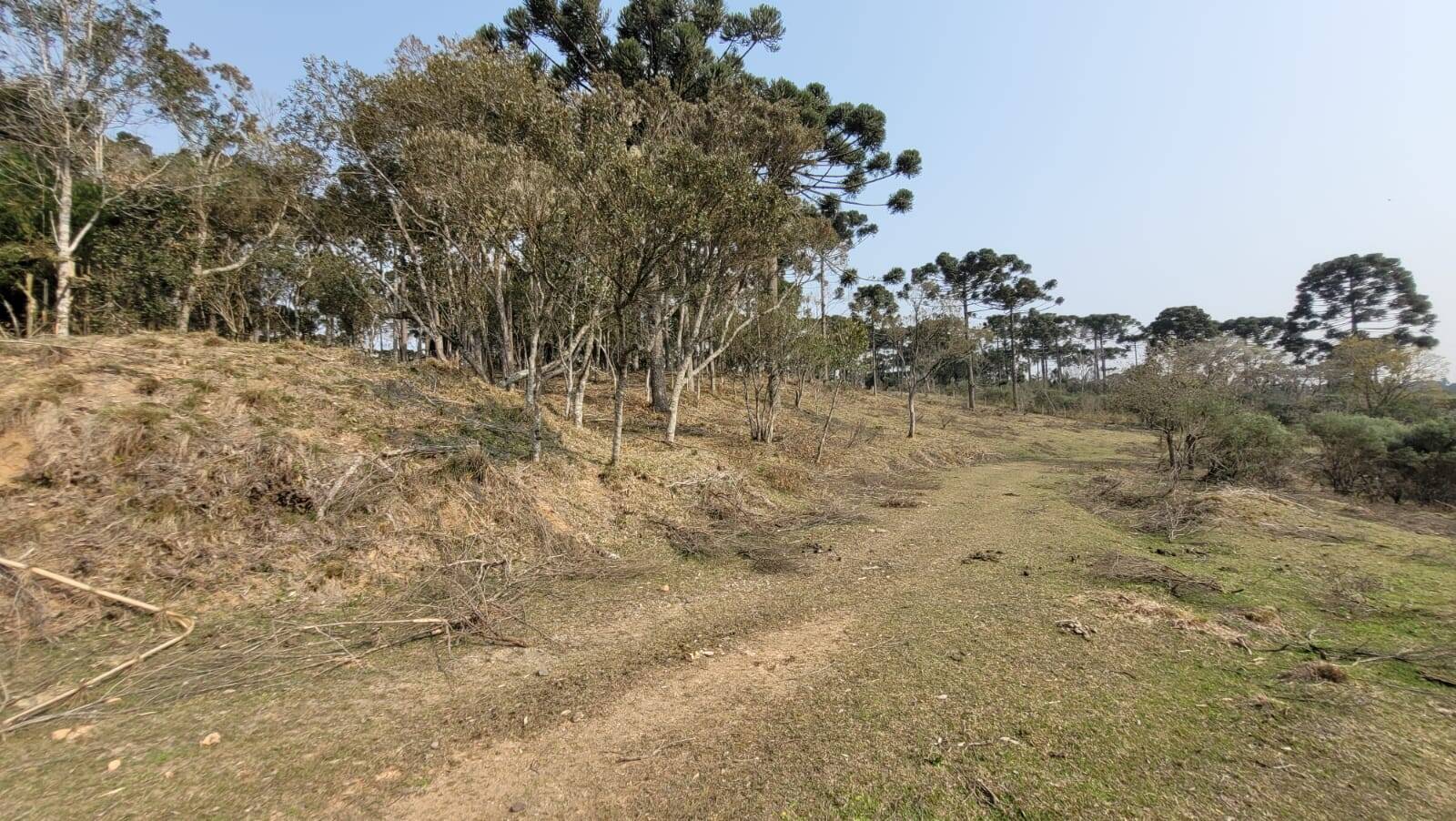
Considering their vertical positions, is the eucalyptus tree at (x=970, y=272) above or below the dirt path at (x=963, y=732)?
A: above

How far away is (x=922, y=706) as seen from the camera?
3779mm

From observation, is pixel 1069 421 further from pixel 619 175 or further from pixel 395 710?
pixel 395 710

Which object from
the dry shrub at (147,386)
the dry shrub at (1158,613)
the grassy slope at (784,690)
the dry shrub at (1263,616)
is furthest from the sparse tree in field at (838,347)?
the dry shrub at (147,386)

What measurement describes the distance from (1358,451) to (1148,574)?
44.7ft

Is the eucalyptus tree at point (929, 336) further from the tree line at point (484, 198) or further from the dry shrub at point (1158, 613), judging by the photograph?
the dry shrub at point (1158, 613)

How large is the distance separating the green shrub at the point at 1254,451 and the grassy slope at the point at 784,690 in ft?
23.7

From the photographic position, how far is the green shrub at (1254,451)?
14.7 metres

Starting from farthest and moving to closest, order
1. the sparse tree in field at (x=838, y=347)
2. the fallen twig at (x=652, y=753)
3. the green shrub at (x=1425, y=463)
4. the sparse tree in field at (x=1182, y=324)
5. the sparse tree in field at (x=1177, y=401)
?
1. the sparse tree in field at (x=1182, y=324)
2. the sparse tree in field at (x=838, y=347)
3. the sparse tree in field at (x=1177, y=401)
4. the green shrub at (x=1425, y=463)
5. the fallen twig at (x=652, y=753)

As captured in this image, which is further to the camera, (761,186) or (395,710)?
(761,186)

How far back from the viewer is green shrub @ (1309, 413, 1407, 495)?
14172 mm

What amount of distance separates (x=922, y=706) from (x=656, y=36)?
1995 cm

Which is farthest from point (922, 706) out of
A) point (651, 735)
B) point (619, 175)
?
point (619, 175)

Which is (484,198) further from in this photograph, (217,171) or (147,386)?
(217,171)

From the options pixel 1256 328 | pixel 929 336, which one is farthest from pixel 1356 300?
pixel 929 336
